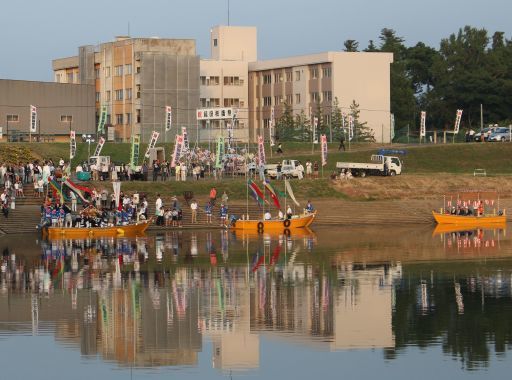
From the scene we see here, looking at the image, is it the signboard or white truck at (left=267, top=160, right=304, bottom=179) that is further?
the signboard

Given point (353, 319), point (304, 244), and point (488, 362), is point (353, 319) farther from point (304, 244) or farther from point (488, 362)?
point (304, 244)

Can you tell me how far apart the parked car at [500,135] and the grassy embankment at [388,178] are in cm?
439

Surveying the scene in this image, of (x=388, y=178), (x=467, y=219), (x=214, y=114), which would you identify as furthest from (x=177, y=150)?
(x=467, y=219)

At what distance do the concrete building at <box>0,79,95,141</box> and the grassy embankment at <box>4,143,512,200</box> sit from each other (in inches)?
385

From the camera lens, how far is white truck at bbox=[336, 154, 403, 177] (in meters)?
83.2

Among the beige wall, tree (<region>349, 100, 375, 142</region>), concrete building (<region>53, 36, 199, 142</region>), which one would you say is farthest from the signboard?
the beige wall

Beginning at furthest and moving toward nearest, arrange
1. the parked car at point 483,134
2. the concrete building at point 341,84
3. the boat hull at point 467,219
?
the concrete building at point 341,84, the parked car at point 483,134, the boat hull at point 467,219

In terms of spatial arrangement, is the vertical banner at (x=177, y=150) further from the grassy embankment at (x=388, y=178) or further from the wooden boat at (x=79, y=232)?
the wooden boat at (x=79, y=232)

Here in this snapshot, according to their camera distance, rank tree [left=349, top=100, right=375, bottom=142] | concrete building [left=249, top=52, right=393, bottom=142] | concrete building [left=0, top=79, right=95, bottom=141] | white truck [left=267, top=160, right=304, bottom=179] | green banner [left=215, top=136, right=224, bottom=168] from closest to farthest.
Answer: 1. green banner [left=215, top=136, right=224, bottom=168]
2. white truck [left=267, top=160, right=304, bottom=179]
3. concrete building [left=0, top=79, right=95, bottom=141]
4. tree [left=349, top=100, right=375, bottom=142]
5. concrete building [left=249, top=52, right=393, bottom=142]

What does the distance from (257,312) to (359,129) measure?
85.7m

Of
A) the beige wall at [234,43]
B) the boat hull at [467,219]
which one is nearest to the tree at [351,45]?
the beige wall at [234,43]

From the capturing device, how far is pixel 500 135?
10606cm

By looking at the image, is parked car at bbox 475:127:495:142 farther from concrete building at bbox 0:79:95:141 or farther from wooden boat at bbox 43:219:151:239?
wooden boat at bbox 43:219:151:239

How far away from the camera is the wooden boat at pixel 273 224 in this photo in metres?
67.4
